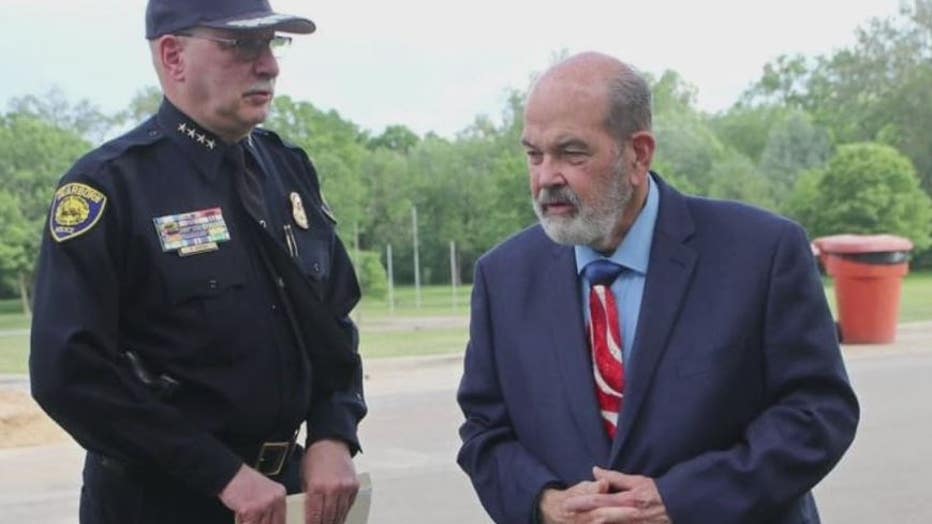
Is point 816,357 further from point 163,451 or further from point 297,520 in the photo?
point 163,451

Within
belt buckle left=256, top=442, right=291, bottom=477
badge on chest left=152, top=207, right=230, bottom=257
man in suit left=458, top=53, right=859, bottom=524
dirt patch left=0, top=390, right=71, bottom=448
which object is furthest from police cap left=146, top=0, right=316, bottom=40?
dirt patch left=0, top=390, right=71, bottom=448

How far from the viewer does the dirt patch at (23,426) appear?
33.6 feet

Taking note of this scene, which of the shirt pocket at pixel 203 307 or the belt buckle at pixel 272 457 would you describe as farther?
the belt buckle at pixel 272 457

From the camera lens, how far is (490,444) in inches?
116

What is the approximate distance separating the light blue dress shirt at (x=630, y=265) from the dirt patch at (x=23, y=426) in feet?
26.7

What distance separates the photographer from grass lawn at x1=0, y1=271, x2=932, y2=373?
18.2 meters

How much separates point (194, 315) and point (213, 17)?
0.74m

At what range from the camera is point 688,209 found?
114 inches

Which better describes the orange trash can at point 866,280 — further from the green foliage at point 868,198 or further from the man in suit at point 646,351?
the green foliage at point 868,198

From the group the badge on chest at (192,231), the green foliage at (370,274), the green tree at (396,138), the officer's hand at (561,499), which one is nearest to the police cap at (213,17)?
the badge on chest at (192,231)

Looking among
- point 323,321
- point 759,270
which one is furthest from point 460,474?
point 759,270

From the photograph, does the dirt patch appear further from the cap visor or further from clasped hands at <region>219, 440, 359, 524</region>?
the cap visor

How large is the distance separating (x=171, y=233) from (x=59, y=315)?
0.34 meters

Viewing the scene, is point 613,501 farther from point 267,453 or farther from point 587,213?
point 267,453
